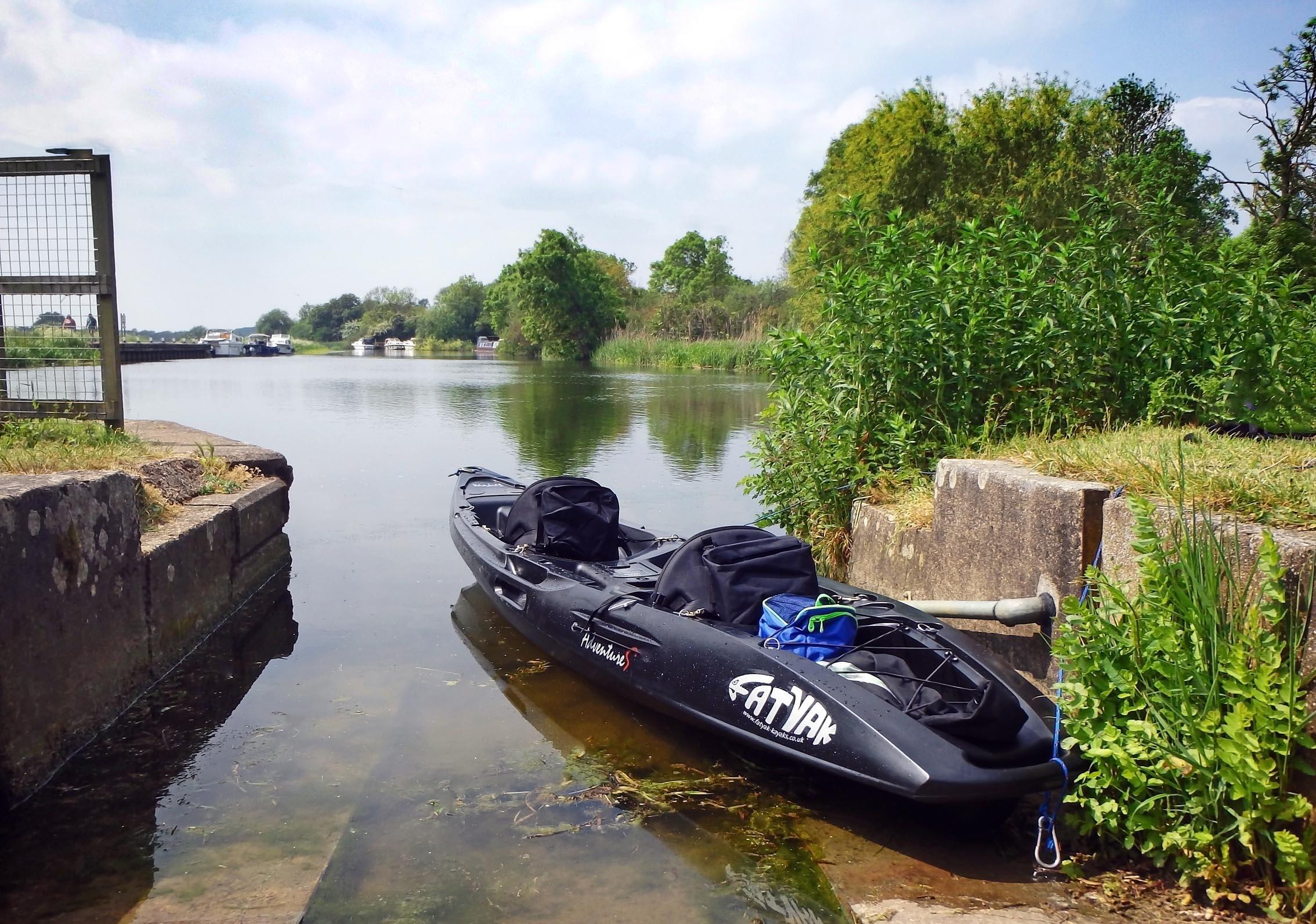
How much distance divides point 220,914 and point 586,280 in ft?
216

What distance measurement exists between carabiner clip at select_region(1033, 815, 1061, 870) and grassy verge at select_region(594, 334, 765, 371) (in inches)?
1238

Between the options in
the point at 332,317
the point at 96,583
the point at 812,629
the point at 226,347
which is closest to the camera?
the point at 812,629

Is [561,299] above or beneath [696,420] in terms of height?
above

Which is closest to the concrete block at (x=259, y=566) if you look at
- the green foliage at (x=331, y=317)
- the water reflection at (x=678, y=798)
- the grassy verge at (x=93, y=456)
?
the grassy verge at (x=93, y=456)

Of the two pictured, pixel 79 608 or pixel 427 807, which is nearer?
pixel 427 807

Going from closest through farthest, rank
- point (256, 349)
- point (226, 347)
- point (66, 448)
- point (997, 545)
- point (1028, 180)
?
point (997, 545) → point (66, 448) → point (1028, 180) → point (226, 347) → point (256, 349)

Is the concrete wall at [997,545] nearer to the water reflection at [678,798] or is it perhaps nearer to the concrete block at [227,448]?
the water reflection at [678,798]

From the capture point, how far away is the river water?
329 cm

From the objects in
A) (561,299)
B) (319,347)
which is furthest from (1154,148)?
(319,347)

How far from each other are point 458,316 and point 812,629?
372ft

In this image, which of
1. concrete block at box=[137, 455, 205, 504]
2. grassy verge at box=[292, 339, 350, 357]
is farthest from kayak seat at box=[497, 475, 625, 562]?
grassy verge at box=[292, 339, 350, 357]

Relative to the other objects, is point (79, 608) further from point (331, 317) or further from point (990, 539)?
point (331, 317)

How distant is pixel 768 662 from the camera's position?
13.0ft

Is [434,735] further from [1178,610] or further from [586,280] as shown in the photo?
[586,280]
